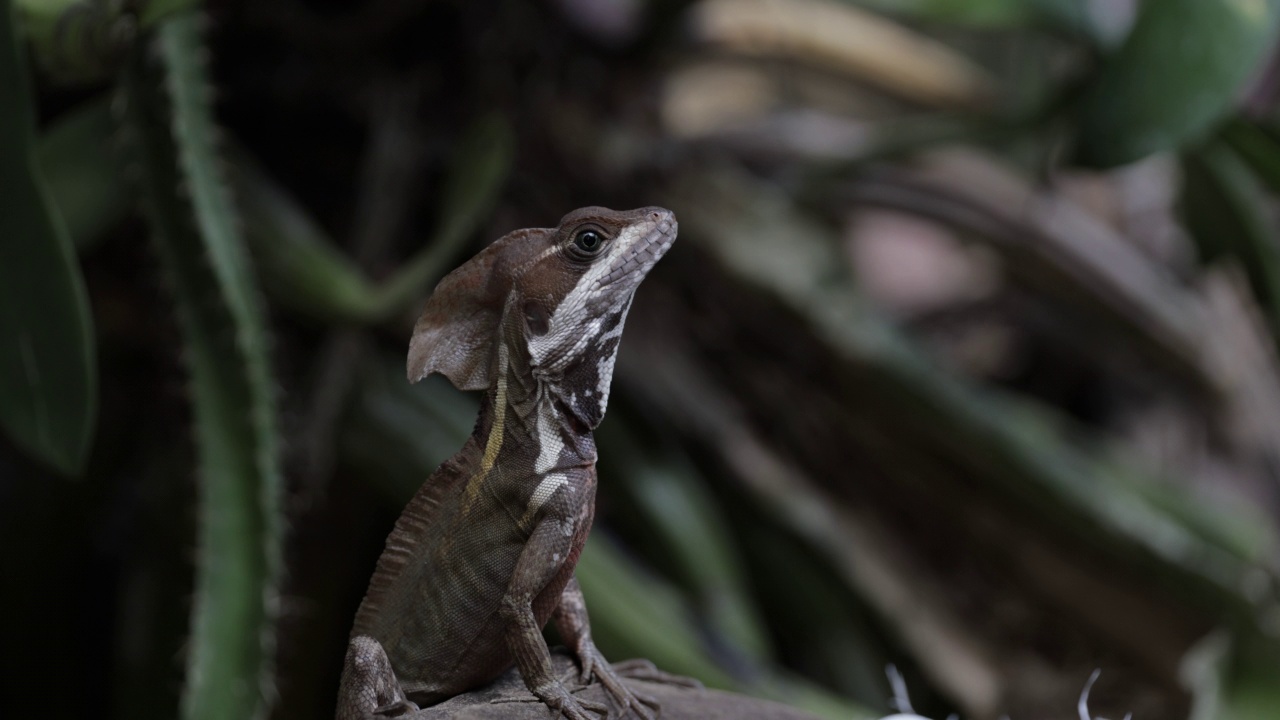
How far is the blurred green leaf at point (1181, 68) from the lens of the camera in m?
2.01

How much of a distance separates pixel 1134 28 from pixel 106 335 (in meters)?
2.27

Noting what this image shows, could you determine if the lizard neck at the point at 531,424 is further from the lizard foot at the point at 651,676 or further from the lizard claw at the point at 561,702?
the lizard foot at the point at 651,676

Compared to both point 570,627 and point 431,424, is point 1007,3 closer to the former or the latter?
point 431,424

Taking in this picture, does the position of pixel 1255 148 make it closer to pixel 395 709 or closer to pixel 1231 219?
pixel 1231 219

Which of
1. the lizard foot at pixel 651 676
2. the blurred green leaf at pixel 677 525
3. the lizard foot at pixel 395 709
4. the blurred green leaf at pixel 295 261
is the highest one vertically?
the blurred green leaf at pixel 295 261

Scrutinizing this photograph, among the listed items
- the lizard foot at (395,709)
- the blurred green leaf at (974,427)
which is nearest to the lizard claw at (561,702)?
the lizard foot at (395,709)

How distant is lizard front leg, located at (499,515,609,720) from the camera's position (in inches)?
47.6

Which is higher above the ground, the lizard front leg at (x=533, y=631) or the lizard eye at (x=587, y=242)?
the lizard eye at (x=587, y=242)

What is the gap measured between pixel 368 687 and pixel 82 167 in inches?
50.2

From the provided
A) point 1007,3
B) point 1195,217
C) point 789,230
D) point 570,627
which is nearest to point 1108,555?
point 1195,217

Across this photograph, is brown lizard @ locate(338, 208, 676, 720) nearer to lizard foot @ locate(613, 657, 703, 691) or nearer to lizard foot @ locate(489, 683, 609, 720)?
lizard foot @ locate(489, 683, 609, 720)

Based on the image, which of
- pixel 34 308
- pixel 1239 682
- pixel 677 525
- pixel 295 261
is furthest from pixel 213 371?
pixel 1239 682

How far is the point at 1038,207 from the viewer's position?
130 inches

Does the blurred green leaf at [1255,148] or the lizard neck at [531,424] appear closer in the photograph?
the lizard neck at [531,424]
